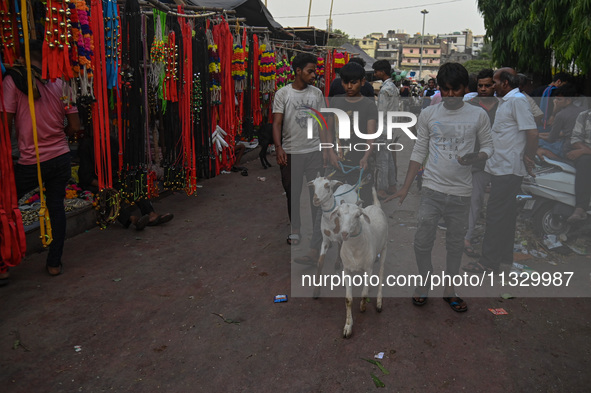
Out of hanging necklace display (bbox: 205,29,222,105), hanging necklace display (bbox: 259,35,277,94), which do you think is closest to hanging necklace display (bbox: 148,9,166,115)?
hanging necklace display (bbox: 205,29,222,105)

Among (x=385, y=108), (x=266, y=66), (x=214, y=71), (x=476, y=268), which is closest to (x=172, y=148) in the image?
(x=214, y=71)

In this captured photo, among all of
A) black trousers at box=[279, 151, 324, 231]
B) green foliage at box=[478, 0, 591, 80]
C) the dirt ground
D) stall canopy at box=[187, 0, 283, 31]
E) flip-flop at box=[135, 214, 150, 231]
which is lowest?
the dirt ground

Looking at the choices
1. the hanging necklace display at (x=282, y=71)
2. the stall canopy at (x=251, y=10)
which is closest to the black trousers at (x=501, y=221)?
the hanging necklace display at (x=282, y=71)

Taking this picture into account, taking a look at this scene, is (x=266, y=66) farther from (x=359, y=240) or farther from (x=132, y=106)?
(x=359, y=240)

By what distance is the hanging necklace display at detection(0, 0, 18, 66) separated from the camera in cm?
358

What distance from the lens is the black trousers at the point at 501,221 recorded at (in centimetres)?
450

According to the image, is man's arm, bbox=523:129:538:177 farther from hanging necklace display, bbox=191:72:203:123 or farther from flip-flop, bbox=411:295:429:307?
hanging necklace display, bbox=191:72:203:123

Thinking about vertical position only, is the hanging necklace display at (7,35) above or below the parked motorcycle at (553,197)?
above

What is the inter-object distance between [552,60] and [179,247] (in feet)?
29.8

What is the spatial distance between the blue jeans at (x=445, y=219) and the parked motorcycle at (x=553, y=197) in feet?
7.68

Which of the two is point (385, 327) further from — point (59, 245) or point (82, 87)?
point (82, 87)

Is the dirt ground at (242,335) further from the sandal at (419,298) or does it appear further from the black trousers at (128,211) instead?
the black trousers at (128,211)

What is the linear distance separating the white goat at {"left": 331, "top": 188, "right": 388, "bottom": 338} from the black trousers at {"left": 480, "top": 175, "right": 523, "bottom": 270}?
137 centimetres

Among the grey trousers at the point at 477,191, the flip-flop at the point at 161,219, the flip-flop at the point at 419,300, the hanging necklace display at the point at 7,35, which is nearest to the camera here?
the hanging necklace display at the point at 7,35
